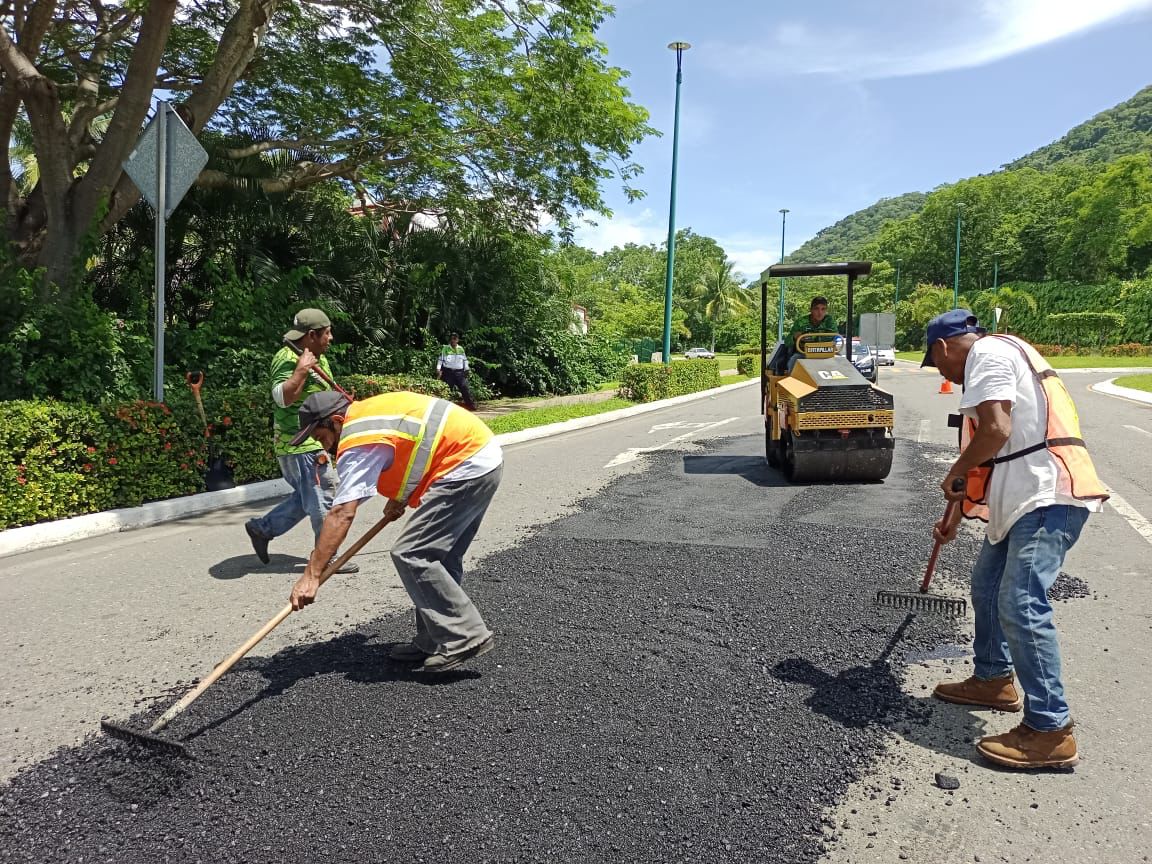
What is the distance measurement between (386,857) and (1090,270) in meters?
78.0

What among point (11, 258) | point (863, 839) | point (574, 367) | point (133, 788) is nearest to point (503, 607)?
point (133, 788)

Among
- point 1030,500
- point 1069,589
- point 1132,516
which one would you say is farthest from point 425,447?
point 1132,516

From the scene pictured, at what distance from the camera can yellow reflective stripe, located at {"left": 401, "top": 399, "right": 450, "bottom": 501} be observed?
3387 mm

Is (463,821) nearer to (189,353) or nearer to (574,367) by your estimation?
(189,353)

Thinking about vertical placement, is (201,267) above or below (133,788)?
above

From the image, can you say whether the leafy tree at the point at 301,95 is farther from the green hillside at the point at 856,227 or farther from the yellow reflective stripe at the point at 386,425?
the green hillside at the point at 856,227

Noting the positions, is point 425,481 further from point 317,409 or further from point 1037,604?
point 1037,604

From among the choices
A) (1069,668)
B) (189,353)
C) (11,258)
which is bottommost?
(1069,668)

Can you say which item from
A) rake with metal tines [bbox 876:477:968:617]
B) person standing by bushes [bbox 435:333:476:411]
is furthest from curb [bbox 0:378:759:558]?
person standing by bushes [bbox 435:333:476:411]

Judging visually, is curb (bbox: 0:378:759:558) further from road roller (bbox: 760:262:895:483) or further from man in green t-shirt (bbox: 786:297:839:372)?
man in green t-shirt (bbox: 786:297:839:372)

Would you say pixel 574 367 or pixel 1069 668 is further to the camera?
pixel 574 367

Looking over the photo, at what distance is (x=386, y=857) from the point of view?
233 cm

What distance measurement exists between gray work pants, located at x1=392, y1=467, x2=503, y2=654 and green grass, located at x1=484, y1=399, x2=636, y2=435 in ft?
26.6

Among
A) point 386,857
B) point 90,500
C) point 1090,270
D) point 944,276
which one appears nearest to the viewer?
point 386,857
